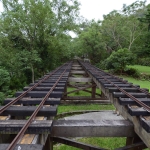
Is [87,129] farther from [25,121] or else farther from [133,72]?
[133,72]

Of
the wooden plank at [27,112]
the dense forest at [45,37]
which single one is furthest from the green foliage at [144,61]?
the wooden plank at [27,112]

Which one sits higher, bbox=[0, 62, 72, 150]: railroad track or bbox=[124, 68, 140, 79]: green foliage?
bbox=[0, 62, 72, 150]: railroad track

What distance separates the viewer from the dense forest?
13.3 m

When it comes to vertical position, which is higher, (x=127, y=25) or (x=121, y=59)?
(x=127, y=25)

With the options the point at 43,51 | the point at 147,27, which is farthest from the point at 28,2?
the point at 147,27

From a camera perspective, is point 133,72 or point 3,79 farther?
point 133,72

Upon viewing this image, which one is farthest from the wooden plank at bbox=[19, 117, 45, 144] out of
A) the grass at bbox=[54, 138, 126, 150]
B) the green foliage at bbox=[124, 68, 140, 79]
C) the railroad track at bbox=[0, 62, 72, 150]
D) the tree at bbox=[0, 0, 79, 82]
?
the green foliage at bbox=[124, 68, 140, 79]

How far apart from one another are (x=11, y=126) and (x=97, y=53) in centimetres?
2440

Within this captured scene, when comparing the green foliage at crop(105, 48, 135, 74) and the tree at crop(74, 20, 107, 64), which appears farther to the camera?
the tree at crop(74, 20, 107, 64)

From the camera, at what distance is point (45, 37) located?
49.0 feet

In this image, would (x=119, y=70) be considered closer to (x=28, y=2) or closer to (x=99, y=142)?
(x=28, y=2)

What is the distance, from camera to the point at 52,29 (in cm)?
1547

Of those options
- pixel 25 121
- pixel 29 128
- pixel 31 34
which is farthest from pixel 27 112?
pixel 31 34

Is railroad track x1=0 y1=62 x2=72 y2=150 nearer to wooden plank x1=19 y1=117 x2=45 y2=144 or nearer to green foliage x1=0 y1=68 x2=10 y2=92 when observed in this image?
wooden plank x1=19 y1=117 x2=45 y2=144
